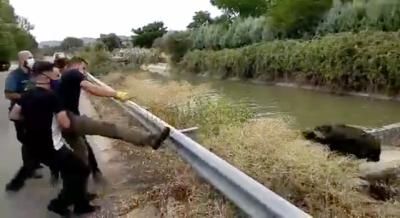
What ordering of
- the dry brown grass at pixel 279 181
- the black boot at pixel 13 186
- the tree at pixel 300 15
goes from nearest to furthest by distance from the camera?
the dry brown grass at pixel 279 181, the black boot at pixel 13 186, the tree at pixel 300 15

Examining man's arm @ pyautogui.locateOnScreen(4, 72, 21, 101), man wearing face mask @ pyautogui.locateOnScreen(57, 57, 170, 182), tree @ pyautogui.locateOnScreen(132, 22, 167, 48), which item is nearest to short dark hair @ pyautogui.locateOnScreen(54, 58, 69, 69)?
man's arm @ pyautogui.locateOnScreen(4, 72, 21, 101)

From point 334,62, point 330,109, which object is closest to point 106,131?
point 330,109

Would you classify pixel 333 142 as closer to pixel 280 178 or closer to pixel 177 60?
pixel 280 178

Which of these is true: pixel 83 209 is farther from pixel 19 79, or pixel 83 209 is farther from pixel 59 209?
pixel 19 79

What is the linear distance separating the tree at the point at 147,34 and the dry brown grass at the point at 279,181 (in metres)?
104

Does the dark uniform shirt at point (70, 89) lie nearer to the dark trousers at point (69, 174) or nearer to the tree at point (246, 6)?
the dark trousers at point (69, 174)

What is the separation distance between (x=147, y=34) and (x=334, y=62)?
270 ft

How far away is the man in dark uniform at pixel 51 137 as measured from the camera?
631cm

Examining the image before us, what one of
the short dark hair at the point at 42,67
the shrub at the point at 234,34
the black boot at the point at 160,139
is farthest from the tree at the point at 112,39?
the short dark hair at the point at 42,67

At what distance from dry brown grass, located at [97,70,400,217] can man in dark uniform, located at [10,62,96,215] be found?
2.56ft

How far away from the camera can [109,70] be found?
40812 millimetres

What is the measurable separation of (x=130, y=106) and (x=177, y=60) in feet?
192

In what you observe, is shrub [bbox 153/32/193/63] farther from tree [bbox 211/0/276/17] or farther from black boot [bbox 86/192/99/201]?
black boot [bbox 86/192/99/201]

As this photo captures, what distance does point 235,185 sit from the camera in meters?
5.09
